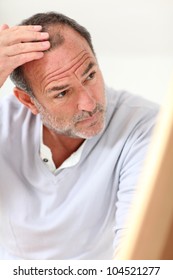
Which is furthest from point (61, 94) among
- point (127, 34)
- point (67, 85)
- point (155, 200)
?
point (127, 34)

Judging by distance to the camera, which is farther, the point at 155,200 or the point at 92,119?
the point at 92,119

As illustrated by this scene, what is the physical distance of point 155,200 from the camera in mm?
235

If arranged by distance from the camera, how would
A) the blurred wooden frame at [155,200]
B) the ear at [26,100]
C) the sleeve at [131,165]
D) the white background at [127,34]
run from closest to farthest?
the blurred wooden frame at [155,200]
the sleeve at [131,165]
the ear at [26,100]
the white background at [127,34]

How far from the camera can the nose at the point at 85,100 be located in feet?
2.78

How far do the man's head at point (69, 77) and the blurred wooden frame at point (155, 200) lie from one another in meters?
0.62

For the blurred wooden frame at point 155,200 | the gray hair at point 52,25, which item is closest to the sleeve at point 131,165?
the gray hair at point 52,25

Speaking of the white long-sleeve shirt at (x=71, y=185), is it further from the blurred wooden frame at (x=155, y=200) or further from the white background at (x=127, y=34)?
the white background at (x=127, y=34)

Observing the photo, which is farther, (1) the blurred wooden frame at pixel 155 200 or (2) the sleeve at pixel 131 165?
(2) the sleeve at pixel 131 165

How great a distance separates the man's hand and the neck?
7.1 inches

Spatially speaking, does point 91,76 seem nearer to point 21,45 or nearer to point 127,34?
point 21,45

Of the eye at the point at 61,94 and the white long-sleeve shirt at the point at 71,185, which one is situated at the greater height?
the eye at the point at 61,94

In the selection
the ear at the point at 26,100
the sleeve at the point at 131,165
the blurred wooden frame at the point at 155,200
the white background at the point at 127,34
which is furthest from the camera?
the white background at the point at 127,34

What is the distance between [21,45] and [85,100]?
0.16 m

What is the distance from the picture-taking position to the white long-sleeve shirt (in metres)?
0.89
